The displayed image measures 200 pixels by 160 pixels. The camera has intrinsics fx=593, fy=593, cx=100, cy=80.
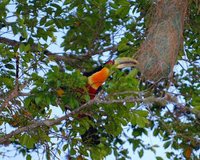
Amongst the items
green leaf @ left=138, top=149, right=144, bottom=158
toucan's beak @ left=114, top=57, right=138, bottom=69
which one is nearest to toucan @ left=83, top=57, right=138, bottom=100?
toucan's beak @ left=114, top=57, right=138, bottom=69

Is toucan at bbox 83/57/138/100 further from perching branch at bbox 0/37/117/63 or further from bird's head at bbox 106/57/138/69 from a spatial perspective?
perching branch at bbox 0/37/117/63

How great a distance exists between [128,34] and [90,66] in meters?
0.30

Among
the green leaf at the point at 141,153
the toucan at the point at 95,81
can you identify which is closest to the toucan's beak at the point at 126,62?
the toucan at the point at 95,81

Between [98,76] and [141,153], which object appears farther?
[141,153]

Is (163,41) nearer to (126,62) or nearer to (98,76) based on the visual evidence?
(126,62)

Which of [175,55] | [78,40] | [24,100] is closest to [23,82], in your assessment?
[24,100]

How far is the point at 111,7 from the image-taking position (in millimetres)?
3135

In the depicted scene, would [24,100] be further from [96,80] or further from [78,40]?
[78,40]

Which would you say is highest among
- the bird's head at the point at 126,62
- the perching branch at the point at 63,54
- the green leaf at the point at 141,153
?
the perching branch at the point at 63,54

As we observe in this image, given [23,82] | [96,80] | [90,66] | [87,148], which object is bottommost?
[87,148]

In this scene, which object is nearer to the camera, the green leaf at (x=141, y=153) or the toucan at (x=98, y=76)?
the toucan at (x=98, y=76)

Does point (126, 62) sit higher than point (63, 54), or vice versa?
point (63, 54)

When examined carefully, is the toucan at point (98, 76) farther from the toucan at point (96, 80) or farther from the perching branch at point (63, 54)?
the perching branch at point (63, 54)

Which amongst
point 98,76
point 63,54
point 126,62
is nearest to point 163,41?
point 126,62
